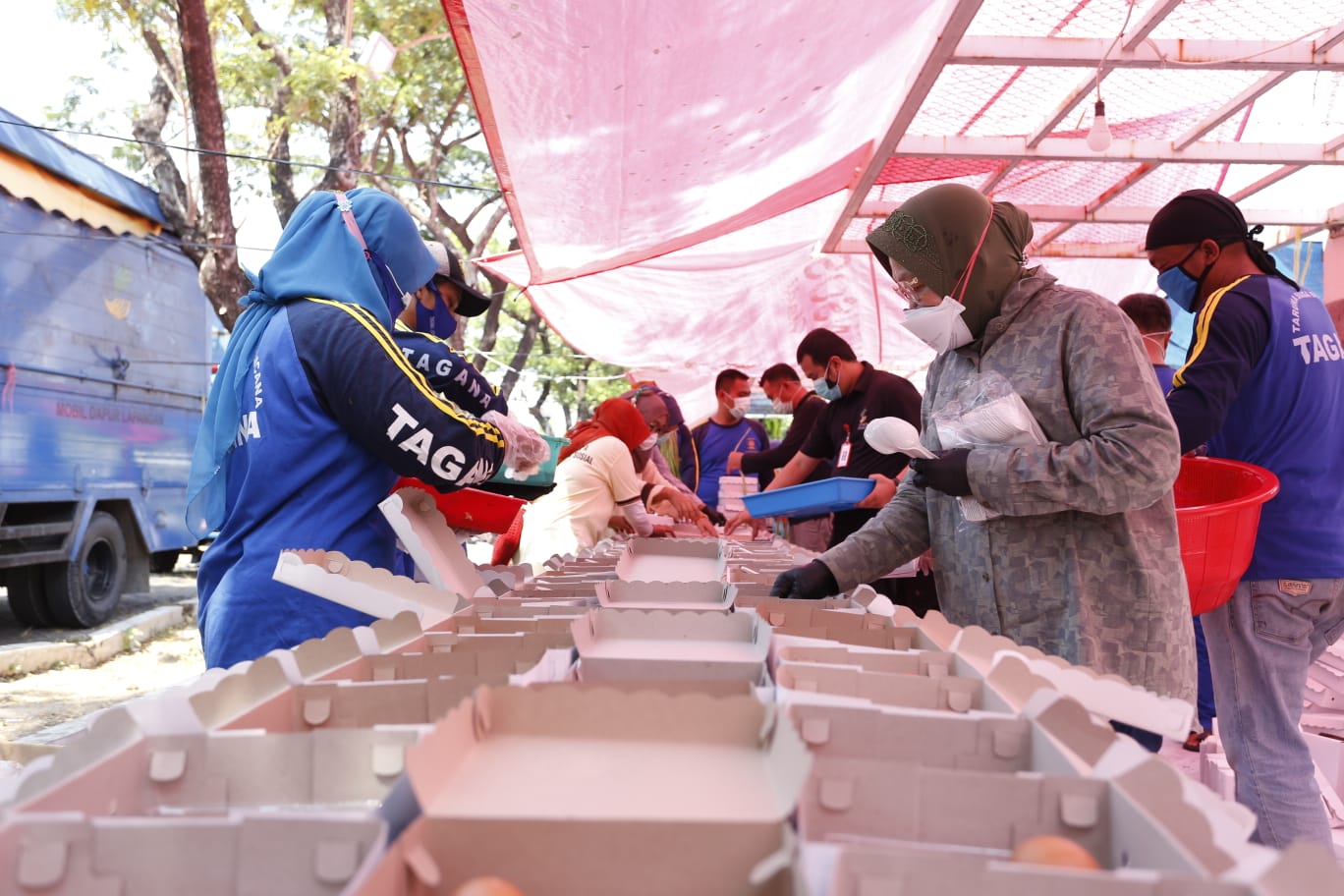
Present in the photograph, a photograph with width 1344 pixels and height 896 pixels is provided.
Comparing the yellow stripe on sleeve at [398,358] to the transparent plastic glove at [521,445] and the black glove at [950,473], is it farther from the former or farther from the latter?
the black glove at [950,473]

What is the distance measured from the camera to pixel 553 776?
36.6 inches

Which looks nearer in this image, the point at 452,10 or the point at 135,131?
the point at 452,10

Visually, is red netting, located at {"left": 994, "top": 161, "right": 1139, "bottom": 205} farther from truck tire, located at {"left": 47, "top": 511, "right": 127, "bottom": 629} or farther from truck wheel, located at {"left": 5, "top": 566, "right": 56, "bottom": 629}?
truck wheel, located at {"left": 5, "top": 566, "right": 56, "bottom": 629}

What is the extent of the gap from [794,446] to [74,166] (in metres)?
5.32

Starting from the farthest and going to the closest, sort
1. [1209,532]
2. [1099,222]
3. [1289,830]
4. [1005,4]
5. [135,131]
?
[135,131] < [1099,222] < [1005,4] < [1289,830] < [1209,532]

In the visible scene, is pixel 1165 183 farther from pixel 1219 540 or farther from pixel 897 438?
pixel 897 438

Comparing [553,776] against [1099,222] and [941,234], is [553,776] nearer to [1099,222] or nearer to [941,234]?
[941,234]

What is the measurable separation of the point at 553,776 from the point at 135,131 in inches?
425

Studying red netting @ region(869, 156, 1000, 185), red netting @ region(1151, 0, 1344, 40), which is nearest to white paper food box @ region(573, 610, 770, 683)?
red netting @ region(1151, 0, 1344, 40)

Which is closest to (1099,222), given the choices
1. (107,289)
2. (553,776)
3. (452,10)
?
(452,10)

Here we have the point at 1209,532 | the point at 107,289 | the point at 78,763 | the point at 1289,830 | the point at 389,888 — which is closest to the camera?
the point at 389,888

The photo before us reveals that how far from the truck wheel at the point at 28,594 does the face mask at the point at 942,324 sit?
7546mm

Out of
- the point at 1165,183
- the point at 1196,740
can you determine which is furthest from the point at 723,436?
the point at 1196,740

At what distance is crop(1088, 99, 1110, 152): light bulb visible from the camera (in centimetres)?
373
